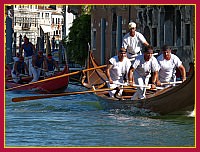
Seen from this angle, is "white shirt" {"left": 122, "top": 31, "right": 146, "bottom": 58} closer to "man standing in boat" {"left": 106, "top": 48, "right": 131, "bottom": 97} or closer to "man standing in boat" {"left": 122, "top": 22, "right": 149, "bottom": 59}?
"man standing in boat" {"left": 122, "top": 22, "right": 149, "bottom": 59}

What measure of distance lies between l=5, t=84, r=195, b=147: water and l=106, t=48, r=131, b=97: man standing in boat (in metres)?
0.32

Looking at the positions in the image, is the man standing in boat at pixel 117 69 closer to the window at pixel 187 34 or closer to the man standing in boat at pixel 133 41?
the man standing in boat at pixel 133 41

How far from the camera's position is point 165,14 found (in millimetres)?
16094

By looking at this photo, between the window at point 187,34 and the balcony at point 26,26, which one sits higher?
the balcony at point 26,26

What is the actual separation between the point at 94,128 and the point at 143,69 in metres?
0.80

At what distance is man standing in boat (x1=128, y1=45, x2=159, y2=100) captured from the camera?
323 inches

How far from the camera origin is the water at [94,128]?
22.8ft

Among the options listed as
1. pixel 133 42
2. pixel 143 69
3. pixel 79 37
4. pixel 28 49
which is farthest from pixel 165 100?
pixel 79 37

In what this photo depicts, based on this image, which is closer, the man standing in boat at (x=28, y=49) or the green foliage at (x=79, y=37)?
the man standing in boat at (x=28, y=49)

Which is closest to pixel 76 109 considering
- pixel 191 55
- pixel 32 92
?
pixel 32 92

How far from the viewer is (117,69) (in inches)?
344

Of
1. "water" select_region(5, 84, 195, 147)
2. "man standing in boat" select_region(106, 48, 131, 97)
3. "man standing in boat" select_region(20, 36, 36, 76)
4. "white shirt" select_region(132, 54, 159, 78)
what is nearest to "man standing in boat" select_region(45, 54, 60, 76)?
"man standing in boat" select_region(20, 36, 36, 76)

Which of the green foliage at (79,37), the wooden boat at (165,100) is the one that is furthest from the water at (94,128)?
the green foliage at (79,37)

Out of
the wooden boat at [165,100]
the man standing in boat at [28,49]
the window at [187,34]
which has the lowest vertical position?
the wooden boat at [165,100]
